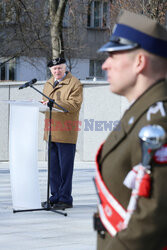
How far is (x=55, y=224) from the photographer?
285 inches

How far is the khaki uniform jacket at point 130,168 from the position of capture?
6.85ft

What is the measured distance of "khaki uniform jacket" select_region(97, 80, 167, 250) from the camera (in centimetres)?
209

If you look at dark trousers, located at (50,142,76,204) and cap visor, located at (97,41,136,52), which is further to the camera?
dark trousers, located at (50,142,76,204)

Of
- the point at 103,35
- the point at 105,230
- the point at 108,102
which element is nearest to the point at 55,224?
the point at 105,230

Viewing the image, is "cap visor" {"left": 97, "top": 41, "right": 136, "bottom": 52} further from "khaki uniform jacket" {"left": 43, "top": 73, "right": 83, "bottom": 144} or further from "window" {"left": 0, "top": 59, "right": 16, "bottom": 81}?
"window" {"left": 0, "top": 59, "right": 16, "bottom": 81}

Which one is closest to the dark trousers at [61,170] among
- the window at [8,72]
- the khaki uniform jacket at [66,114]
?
the khaki uniform jacket at [66,114]

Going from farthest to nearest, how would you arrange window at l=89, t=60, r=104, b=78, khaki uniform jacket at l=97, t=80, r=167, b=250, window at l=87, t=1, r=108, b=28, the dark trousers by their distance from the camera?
1. window at l=89, t=60, r=104, b=78
2. window at l=87, t=1, r=108, b=28
3. the dark trousers
4. khaki uniform jacket at l=97, t=80, r=167, b=250

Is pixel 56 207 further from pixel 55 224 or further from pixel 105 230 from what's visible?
pixel 105 230

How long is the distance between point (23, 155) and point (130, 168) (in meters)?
5.67

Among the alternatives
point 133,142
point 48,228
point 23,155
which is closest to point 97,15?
point 23,155

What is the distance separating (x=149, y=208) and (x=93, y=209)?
6379 millimetres

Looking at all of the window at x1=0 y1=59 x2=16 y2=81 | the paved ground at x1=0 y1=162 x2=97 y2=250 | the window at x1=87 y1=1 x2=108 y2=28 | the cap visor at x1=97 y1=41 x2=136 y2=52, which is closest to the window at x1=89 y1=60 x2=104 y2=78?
the window at x1=87 y1=1 x2=108 y2=28

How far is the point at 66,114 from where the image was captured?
8.23m

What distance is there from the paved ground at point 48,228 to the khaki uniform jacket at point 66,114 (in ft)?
3.02
